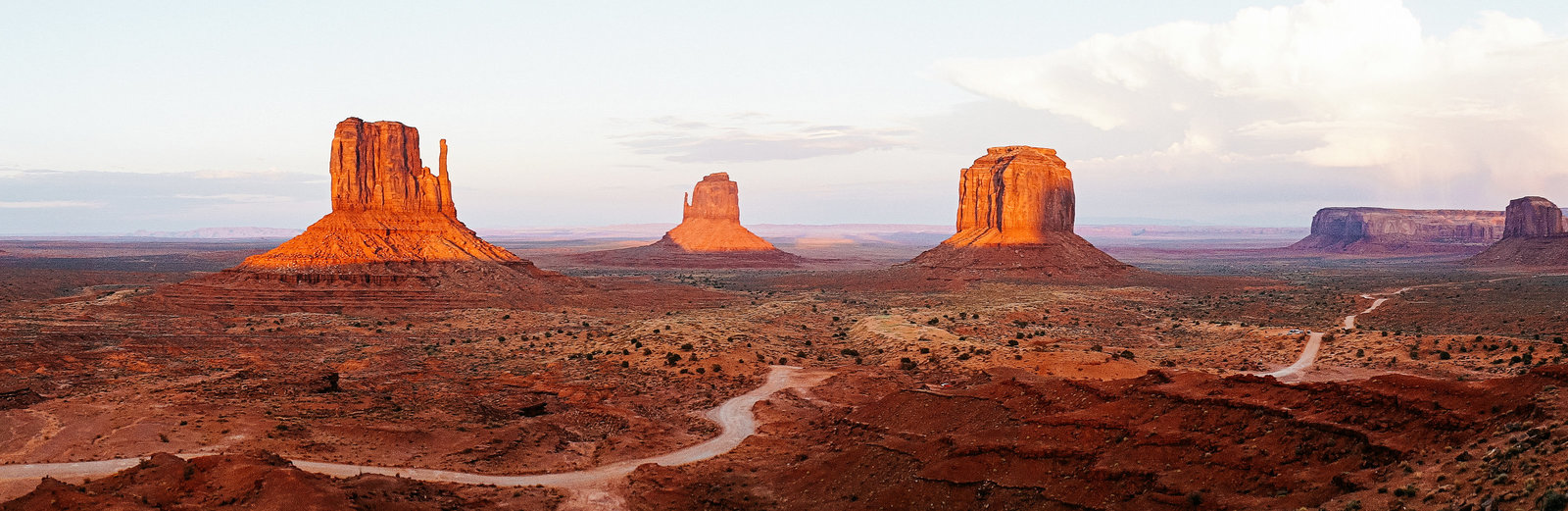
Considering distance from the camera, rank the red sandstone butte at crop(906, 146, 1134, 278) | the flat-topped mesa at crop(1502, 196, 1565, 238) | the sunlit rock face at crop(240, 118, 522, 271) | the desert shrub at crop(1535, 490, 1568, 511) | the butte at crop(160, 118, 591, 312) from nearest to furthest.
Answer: the desert shrub at crop(1535, 490, 1568, 511), the butte at crop(160, 118, 591, 312), the sunlit rock face at crop(240, 118, 522, 271), the red sandstone butte at crop(906, 146, 1134, 278), the flat-topped mesa at crop(1502, 196, 1565, 238)

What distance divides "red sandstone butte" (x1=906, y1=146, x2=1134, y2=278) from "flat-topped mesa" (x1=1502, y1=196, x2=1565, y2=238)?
84.7 m

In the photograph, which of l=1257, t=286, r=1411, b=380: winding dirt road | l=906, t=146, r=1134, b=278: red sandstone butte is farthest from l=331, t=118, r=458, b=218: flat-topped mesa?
l=1257, t=286, r=1411, b=380: winding dirt road

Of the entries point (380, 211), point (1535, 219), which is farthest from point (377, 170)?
point (1535, 219)

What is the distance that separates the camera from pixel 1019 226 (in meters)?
118

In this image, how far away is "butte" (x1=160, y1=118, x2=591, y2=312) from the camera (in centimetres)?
7894

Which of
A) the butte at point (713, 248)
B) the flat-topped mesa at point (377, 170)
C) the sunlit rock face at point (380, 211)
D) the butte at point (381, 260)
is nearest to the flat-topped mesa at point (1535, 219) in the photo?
the butte at point (713, 248)

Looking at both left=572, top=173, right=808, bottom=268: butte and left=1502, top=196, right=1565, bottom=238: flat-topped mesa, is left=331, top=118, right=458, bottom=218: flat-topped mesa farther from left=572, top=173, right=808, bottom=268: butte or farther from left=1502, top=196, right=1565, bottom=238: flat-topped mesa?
left=1502, top=196, right=1565, bottom=238: flat-topped mesa

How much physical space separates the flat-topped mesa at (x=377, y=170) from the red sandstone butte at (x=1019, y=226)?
60.0 metres

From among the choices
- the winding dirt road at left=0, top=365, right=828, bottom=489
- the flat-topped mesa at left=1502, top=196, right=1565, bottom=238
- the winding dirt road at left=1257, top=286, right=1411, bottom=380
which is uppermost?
the flat-topped mesa at left=1502, top=196, right=1565, bottom=238

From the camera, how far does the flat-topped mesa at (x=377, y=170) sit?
90062 mm

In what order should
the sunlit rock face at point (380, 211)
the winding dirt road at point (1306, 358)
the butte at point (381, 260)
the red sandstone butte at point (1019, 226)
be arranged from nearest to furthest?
the winding dirt road at point (1306, 358), the butte at point (381, 260), the sunlit rock face at point (380, 211), the red sandstone butte at point (1019, 226)

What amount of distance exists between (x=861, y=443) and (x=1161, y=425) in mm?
8909

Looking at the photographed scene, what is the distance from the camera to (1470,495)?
16016 mm

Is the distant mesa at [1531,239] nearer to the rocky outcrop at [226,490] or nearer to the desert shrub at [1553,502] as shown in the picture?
the desert shrub at [1553,502]
